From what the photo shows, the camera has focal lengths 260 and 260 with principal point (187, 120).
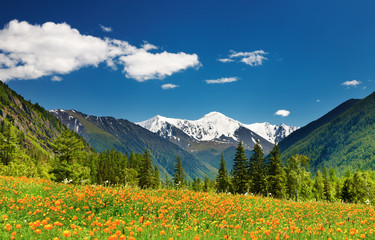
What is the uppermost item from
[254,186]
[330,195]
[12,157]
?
[12,157]

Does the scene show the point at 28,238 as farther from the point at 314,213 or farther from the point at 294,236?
the point at 314,213

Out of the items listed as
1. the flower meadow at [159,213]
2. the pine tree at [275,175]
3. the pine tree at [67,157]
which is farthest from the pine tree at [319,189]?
the flower meadow at [159,213]

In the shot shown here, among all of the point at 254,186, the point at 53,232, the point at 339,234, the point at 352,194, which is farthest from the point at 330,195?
the point at 53,232

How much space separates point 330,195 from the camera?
79.7 metres

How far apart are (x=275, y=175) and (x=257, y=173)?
3.91m

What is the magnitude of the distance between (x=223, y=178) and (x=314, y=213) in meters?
56.1

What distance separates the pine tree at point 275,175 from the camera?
47219 millimetres

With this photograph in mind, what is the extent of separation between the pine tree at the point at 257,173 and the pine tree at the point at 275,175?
1.58 meters

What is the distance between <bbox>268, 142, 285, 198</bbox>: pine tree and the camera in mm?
47219

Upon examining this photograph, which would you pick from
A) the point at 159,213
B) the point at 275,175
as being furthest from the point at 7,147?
the point at 159,213

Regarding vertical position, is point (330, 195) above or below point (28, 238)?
below

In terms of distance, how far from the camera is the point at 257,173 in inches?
2010

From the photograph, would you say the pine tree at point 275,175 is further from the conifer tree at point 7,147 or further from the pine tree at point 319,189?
the conifer tree at point 7,147

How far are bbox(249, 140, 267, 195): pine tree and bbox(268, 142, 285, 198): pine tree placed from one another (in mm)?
1575
